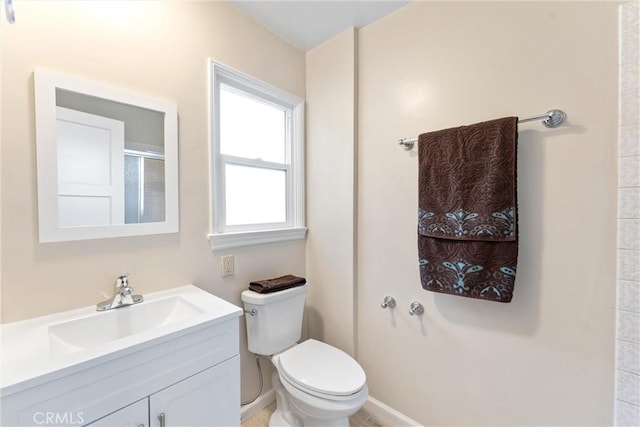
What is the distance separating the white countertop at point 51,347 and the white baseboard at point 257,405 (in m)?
0.87

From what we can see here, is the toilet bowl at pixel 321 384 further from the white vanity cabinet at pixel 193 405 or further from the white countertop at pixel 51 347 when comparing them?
the white countertop at pixel 51 347

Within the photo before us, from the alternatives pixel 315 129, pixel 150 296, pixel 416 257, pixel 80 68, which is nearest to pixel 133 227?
pixel 150 296

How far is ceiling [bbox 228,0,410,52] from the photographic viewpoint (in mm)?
1467

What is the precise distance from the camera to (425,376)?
1452 millimetres

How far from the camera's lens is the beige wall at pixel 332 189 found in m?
1.67

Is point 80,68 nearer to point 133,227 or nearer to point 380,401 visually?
point 133,227

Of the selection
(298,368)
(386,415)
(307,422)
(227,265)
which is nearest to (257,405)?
(307,422)

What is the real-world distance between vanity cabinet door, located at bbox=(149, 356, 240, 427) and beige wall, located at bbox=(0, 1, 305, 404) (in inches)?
18.8

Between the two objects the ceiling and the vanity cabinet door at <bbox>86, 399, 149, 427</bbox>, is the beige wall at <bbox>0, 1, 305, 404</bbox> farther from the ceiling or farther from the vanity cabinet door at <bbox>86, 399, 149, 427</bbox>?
the vanity cabinet door at <bbox>86, 399, 149, 427</bbox>

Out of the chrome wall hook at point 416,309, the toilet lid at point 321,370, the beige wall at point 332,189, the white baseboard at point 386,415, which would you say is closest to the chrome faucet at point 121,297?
the toilet lid at point 321,370

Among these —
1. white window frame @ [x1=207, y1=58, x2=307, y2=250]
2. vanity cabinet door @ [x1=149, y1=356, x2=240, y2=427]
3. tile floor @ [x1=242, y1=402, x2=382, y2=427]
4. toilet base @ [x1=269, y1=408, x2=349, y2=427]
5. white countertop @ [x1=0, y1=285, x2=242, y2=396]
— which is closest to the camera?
white countertop @ [x1=0, y1=285, x2=242, y2=396]

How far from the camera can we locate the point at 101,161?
1083 mm

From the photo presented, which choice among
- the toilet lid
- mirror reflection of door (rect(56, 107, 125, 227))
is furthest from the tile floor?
mirror reflection of door (rect(56, 107, 125, 227))

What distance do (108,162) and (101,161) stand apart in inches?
0.9
